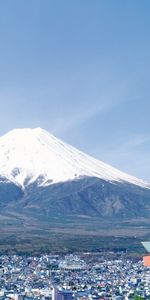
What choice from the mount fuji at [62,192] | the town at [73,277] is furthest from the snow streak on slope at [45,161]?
the town at [73,277]

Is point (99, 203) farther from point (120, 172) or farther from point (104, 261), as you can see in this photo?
point (104, 261)

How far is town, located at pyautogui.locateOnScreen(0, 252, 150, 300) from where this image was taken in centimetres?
3638

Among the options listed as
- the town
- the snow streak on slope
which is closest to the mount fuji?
the snow streak on slope

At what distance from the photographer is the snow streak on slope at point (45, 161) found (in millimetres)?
149375

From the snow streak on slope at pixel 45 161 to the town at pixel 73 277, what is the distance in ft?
273

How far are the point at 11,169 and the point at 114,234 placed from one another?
67.1m

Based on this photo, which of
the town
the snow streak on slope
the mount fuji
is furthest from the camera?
the snow streak on slope

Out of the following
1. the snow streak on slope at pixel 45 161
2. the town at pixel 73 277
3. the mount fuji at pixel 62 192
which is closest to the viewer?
the town at pixel 73 277

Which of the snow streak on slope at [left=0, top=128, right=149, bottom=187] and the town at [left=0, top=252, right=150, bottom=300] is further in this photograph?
the snow streak on slope at [left=0, top=128, right=149, bottom=187]

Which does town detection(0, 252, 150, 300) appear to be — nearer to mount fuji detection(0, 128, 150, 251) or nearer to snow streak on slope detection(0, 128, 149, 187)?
mount fuji detection(0, 128, 150, 251)

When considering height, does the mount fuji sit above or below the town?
above

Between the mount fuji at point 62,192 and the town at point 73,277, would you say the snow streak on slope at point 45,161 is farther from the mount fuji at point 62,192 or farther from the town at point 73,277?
the town at point 73,277

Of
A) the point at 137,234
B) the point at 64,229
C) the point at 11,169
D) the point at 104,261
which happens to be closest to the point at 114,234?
the point at 137,234

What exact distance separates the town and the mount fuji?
2996cm
